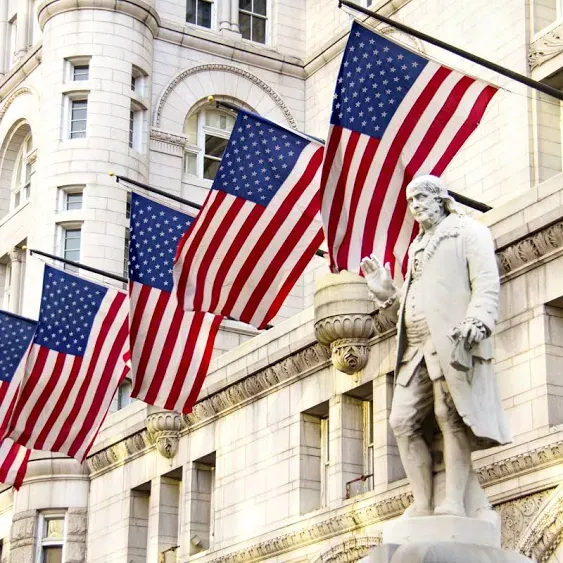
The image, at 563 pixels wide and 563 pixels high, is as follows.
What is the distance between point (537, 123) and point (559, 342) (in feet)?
44.4

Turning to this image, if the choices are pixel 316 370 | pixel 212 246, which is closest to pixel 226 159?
pixel 212 246

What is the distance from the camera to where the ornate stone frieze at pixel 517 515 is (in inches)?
928

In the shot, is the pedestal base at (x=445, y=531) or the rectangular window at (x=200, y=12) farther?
the rectangular window at (x=200, y=12)

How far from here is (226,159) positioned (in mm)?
26500

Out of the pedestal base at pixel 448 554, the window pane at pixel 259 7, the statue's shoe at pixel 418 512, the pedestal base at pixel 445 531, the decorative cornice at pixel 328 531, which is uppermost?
the window pane at pixel 259 7

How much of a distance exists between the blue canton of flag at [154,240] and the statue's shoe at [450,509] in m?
15.3

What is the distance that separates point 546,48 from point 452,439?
2359cm

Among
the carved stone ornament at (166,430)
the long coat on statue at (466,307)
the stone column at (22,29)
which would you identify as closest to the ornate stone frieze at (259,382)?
the carved stone ornament at (166,430)

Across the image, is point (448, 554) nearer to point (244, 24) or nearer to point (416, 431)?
point (416, 431)

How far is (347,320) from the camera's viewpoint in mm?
28500

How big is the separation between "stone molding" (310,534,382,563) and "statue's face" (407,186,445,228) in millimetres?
12707

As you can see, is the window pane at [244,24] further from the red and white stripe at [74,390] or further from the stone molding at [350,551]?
the stone molding at [350,551]

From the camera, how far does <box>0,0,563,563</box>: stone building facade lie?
2461 cm

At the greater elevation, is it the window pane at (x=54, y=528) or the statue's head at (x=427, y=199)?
the window pane at (x=54, y=528)
